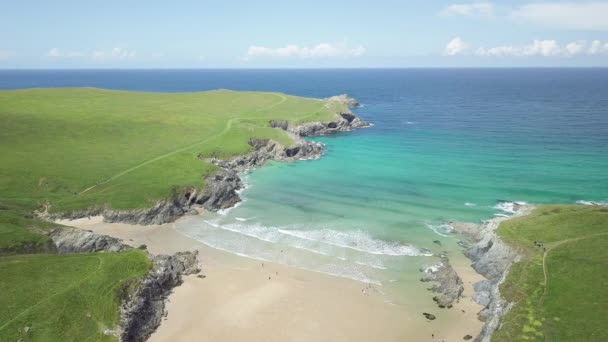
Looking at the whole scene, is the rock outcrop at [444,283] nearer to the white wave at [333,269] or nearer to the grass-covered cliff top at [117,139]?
the white wave at [333,269]

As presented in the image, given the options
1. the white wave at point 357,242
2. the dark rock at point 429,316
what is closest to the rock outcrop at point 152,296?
the white wave at point 357,242

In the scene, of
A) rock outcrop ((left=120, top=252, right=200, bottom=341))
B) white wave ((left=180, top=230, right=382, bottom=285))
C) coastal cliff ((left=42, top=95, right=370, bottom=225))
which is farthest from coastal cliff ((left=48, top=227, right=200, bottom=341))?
coastal cliff ((left=42, top=95, right=370, bottom=225))

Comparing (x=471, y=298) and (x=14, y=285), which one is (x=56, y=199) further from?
(x=471, y=298)

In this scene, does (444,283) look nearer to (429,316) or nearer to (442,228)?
(429,316)

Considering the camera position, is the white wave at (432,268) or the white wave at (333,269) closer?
the white wave at (333,269)

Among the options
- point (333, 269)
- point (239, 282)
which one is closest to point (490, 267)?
point (333, 269)
